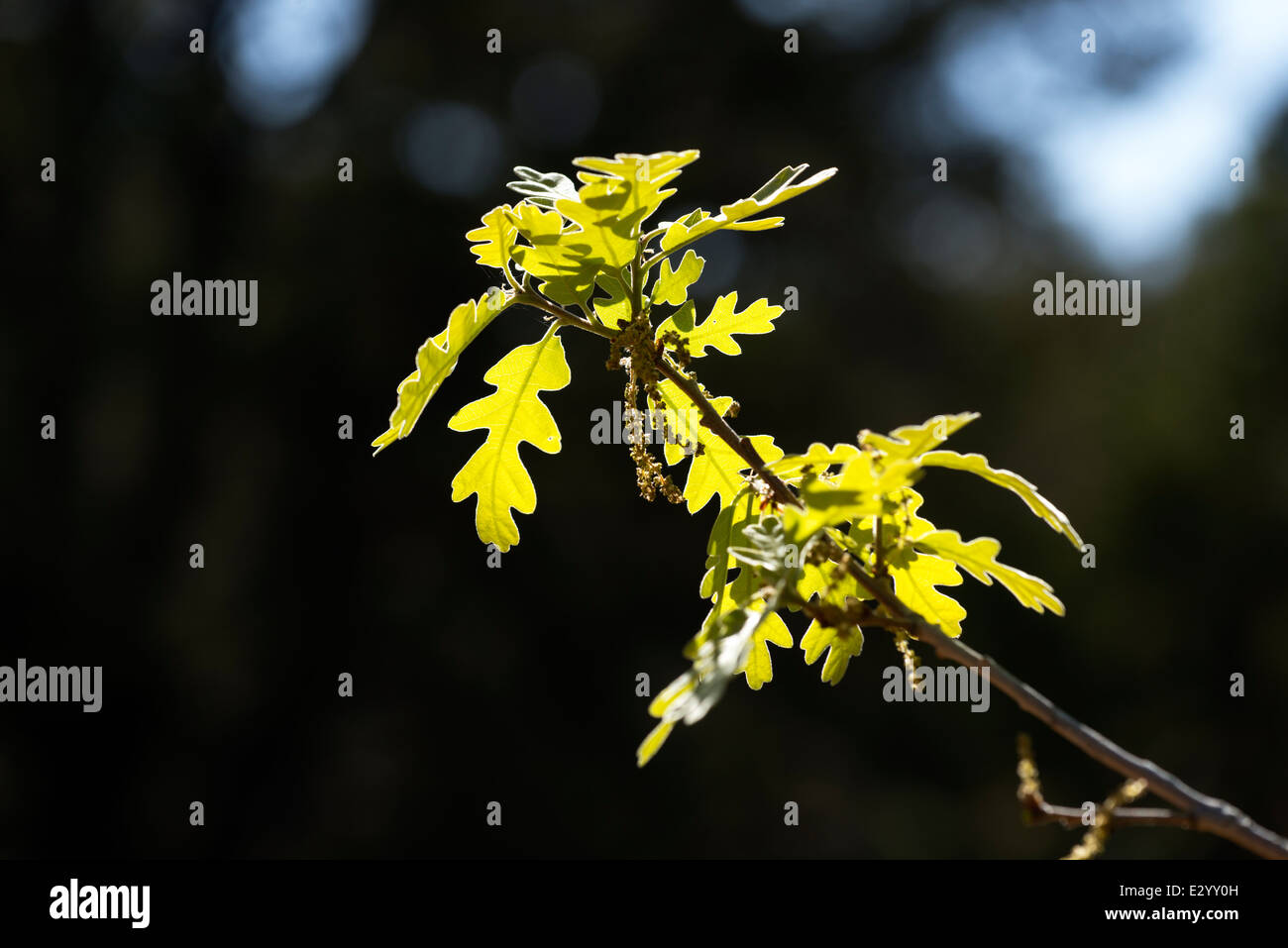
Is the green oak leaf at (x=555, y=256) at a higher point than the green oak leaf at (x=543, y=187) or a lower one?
lower

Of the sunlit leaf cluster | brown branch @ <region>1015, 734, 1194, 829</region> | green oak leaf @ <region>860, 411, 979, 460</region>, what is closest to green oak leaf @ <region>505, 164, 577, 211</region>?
the sunlit leaf cluster

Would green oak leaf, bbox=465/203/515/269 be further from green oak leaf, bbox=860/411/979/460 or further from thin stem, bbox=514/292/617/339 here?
green oak leaf, bbox=860/411/979/460

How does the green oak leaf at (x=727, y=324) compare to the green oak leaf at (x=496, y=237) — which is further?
the green oak leaf at (x=727, y=324)

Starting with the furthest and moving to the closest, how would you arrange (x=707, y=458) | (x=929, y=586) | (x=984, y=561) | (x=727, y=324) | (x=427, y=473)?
(x=427, y=473), (x=727, y=324), (x=707, y=458), (x=929, y=586), (x=984, y=561)

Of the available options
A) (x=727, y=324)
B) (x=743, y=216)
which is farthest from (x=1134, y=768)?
(x=727, y=324)

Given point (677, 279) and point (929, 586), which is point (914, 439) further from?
point (677, 279)

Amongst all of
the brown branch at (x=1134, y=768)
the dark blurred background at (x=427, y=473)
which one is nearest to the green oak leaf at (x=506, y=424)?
the brown branch at (x=1134, y=768)

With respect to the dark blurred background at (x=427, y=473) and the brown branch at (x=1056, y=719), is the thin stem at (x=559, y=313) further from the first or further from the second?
the dark blurred background at (x=427, y=473)

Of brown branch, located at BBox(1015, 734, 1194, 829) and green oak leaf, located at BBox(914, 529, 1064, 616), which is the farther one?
green oak leaf, located at BBox(914, 529, 1064, 616)
